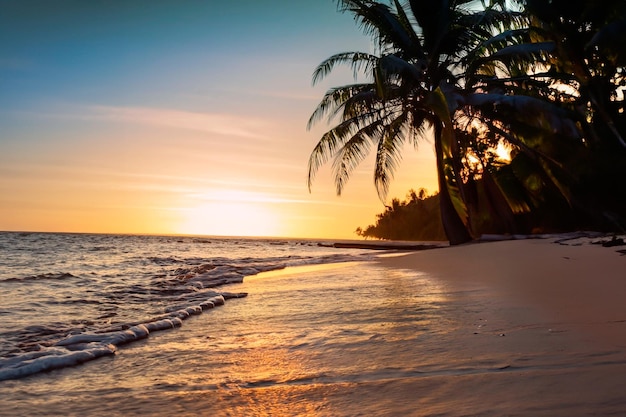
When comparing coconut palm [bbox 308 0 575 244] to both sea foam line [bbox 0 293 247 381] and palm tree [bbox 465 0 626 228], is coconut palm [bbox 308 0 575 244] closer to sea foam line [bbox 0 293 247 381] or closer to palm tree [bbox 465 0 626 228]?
palm tree [bbox 465 0 626 228]

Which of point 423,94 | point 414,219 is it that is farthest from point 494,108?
point 414,219

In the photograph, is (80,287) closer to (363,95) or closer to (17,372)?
(17,372)

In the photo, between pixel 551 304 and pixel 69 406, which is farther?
pixel 551 304

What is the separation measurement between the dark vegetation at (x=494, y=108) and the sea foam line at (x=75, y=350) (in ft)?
36.7

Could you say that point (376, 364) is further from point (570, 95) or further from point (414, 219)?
point (414, 219)

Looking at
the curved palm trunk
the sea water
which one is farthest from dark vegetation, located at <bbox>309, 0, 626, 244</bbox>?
the sea water

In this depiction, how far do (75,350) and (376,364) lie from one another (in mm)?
2017

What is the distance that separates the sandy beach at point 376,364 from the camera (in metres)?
1.88

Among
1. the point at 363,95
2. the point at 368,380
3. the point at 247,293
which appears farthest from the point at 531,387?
the point at 363,95

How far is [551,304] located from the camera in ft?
12.5

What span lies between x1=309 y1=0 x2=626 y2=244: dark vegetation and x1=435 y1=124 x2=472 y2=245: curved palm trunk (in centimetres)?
3

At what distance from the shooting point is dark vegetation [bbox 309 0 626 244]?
14859mm

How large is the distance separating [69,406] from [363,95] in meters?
14.2

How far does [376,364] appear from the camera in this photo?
8.01 feet
